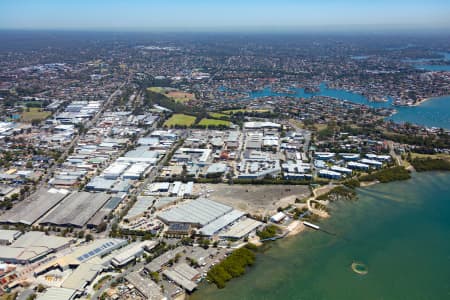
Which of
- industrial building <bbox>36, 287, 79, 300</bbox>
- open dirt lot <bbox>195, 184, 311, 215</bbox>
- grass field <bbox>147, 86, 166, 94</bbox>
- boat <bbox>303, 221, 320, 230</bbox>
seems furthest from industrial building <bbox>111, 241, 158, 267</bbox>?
grass field <bbox>147, 86, 166, 94</bbox>

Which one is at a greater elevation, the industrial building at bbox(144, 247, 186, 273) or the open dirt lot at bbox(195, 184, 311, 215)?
the open dirt lot at bbox(195, 184, 311, 215)

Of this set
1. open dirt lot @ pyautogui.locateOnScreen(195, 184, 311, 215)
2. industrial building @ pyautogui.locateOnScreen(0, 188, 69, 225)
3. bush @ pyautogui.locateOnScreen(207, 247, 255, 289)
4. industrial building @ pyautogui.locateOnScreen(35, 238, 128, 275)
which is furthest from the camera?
open dirt lot @ pyautogui.locateOnScreen(195, 184, 311, 215)

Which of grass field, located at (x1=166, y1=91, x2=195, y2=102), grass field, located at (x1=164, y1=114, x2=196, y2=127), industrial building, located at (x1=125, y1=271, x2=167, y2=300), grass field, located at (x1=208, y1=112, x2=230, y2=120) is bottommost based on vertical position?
industrial building, located at (x1=125, y1=271, x2=167, y2=300)

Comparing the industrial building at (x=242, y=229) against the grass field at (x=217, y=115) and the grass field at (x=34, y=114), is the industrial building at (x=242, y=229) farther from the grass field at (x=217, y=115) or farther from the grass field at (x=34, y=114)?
the grass field at (x=34, y=114)

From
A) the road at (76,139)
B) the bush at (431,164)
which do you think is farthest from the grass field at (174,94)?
the bush at (431,164)

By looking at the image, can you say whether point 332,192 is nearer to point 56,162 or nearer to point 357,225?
point 357,225

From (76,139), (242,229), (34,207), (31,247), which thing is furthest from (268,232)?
(76,139)

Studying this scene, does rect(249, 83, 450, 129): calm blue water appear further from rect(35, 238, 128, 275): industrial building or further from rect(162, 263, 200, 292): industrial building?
rect(35, 238, 128, 275): industrial building
